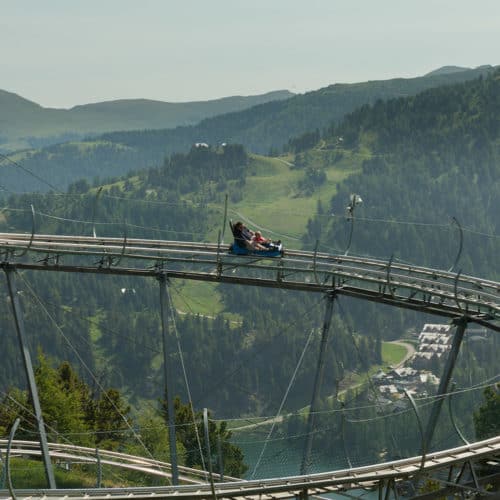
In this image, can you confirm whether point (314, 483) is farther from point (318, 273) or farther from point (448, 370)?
point (318, 273)

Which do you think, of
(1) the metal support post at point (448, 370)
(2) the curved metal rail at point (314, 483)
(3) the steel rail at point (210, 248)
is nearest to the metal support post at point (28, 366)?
(3) the steel rail at point (210, 248)

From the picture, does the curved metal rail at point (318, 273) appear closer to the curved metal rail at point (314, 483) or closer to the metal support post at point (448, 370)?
the metal support post at point (448, 370)

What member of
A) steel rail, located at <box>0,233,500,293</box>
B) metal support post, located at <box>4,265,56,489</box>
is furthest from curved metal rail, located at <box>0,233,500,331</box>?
metal support post, located at <box>4,265,56,489</box>

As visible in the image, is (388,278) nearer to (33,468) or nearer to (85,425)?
(33,468)

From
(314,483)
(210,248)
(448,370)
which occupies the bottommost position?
(314,483)

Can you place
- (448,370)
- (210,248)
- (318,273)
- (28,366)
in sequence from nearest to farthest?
(448,370) < (28,366) < (318,273) < (210,248)

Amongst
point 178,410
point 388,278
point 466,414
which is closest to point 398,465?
point 388,278

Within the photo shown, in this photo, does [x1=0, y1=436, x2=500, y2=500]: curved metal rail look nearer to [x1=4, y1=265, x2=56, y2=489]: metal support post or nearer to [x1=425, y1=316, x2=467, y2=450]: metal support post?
[x1=425, y1=316, x2=467, y2=450]: metal support post

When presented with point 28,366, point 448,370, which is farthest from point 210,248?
point 448,370

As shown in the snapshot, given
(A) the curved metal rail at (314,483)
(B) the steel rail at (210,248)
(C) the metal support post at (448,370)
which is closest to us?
(A) the curved metal rail at (314,483)
